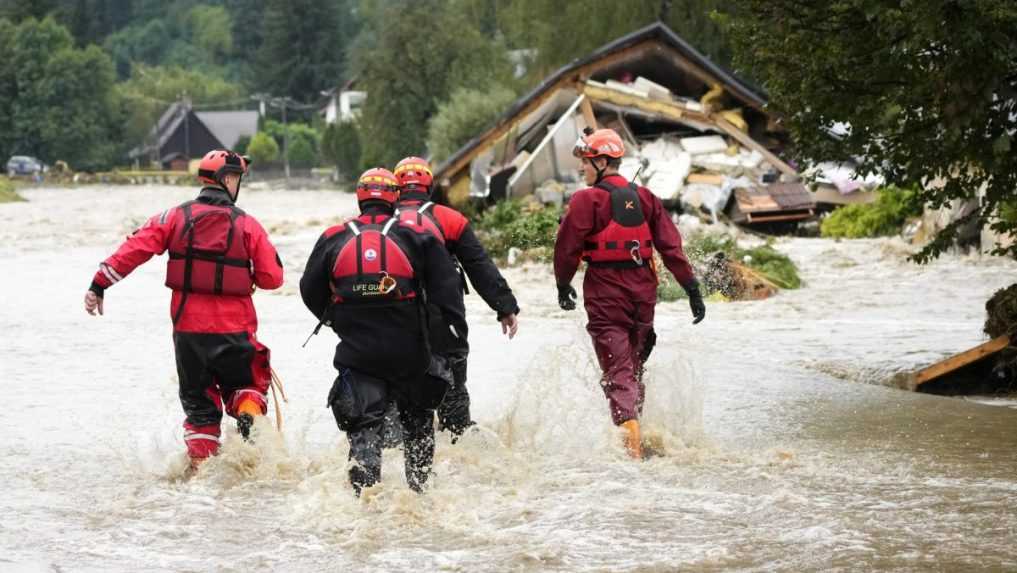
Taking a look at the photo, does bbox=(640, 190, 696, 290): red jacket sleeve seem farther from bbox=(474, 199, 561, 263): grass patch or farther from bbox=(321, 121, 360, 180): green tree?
bbox=(321, 121, 360, 180): green tree

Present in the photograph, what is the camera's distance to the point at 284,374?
44.0 ft

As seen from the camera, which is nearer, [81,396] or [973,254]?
[81,396]

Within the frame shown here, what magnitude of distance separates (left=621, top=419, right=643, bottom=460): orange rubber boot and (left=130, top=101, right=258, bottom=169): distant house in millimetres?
115932

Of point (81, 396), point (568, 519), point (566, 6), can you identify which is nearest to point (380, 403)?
point (568, 519)

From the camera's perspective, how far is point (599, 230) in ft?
29.0

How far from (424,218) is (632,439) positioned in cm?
183

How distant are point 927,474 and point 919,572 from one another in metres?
2.14

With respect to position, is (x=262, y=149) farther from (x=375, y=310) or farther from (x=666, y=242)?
(x=375, y=310)

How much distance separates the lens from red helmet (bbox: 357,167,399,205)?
24.4 ft

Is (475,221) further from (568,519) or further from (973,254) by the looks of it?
(568,519)

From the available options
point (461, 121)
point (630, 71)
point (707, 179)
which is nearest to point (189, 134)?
point (461, 121)

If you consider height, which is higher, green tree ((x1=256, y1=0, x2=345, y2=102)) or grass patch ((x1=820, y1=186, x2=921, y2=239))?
green tree ((x1=256, y1=0, x2=345, y2=102))

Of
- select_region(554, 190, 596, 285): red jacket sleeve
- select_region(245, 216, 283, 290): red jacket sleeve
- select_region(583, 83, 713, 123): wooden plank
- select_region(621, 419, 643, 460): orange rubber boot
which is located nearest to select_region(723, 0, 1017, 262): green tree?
select_region(554, 190, 596, 285): red jacket sleeve

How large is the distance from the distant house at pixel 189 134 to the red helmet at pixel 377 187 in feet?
383
